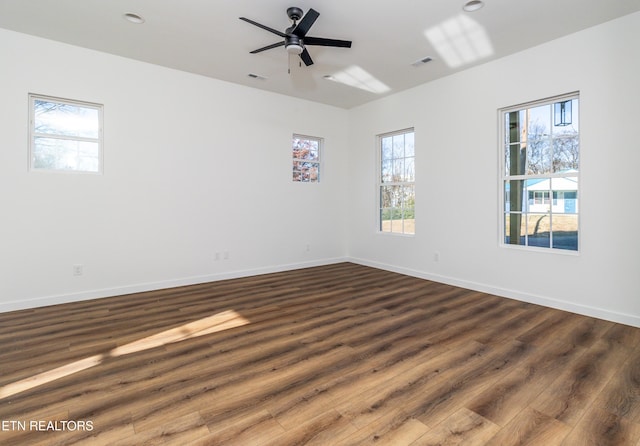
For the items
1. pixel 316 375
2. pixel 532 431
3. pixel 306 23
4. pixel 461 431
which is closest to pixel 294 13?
pixel 306 23

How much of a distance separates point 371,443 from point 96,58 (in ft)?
16.4

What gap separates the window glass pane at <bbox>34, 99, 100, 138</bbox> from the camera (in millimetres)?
3830

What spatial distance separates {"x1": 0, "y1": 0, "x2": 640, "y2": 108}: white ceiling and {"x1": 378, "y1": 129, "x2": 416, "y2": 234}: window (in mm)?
1263

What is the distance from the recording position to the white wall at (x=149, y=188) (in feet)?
12.0

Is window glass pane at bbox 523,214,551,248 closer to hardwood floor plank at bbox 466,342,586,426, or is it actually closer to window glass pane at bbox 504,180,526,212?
window glass pane at bbox 504,180,526,212

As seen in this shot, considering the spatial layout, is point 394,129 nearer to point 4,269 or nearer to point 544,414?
point 544,414

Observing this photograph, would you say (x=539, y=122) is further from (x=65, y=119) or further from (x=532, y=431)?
(x=65, y=119)

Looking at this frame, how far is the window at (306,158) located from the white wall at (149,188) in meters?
0.16

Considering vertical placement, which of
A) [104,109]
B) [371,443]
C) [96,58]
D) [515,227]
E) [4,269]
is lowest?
[371,443]

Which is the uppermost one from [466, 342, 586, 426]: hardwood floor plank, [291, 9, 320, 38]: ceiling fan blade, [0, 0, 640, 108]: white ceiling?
[0, 0, 640, 108]: white ceiling

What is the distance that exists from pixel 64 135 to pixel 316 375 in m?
4.10

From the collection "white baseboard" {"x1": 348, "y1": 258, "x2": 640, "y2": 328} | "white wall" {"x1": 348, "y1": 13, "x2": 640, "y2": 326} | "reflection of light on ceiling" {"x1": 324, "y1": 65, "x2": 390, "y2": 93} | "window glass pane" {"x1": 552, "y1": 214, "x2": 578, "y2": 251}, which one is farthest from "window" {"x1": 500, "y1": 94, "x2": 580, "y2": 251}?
"reflection of light on ceiling" {"x1": 324, "y1": 65, "x2": 390, "y2": 93}

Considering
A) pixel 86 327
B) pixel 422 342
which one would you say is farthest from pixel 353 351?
pixel 86 327

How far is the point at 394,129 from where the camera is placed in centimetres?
563
